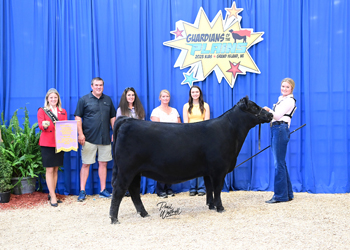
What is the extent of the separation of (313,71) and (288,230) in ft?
9.68

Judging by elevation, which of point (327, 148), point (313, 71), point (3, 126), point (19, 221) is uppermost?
point (313, 71)

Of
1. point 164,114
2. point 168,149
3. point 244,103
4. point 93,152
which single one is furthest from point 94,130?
point 244,103

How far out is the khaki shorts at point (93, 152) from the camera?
4.75 m

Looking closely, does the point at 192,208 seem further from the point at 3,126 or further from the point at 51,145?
the point at 3,126

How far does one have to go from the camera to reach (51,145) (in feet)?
14.3

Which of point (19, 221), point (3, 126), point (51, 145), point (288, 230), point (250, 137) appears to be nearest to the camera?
point (288, 230)

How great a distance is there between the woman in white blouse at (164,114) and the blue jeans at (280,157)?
1527mm

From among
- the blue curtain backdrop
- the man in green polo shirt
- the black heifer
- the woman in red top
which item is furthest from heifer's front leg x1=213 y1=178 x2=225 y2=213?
the woman in red top

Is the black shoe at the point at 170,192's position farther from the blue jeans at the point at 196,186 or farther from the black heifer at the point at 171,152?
Result: the black heifer at the point at 171,152

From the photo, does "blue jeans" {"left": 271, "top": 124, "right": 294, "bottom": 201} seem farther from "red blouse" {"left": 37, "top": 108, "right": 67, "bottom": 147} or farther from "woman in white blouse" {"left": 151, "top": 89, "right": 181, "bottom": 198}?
"red blouse" {"left": 37, "top": 108, "right": 67, "bottom": 147}

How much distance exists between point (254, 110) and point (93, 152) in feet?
8.31

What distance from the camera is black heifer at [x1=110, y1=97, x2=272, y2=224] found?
11.2ft

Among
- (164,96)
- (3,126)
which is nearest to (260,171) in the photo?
(164,96)

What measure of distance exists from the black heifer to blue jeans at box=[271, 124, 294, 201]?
2.14ft
